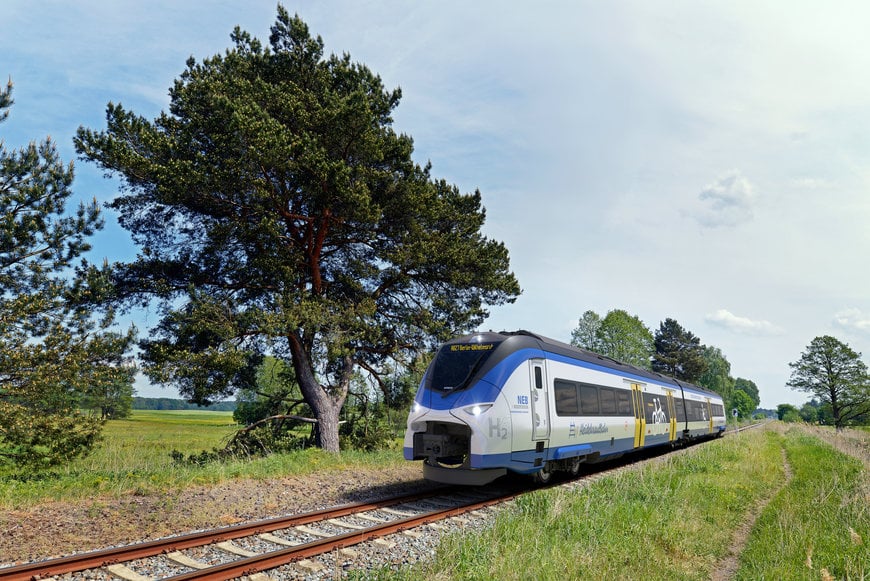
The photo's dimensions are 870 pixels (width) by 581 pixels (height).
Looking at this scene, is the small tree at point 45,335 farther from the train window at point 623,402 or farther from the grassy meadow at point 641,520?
the train window at point 623,402

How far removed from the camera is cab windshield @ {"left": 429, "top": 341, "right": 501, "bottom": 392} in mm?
11000

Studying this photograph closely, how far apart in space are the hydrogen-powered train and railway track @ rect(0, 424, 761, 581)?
97 centimetres

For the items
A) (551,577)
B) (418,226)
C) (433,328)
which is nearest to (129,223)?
(418,226)

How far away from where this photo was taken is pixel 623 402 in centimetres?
1614

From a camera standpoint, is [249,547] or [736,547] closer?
[249,547]

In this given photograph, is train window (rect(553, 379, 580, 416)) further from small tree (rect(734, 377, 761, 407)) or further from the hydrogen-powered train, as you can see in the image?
small tree (rect(734, 377, 761, 407))

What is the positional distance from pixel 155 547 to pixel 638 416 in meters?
14.6

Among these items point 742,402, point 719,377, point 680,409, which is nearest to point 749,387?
point 742,402

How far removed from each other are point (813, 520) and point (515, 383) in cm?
541

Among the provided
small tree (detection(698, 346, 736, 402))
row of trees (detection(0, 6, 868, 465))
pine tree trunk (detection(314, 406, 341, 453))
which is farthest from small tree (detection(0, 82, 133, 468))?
small tree (detection(698, 346, 736, 402))

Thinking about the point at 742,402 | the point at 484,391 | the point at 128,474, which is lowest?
the point at 742,402

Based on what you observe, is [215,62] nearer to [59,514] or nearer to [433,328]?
[433,328]

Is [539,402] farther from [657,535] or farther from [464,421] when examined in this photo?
[657,535]

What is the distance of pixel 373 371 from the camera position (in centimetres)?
2091
